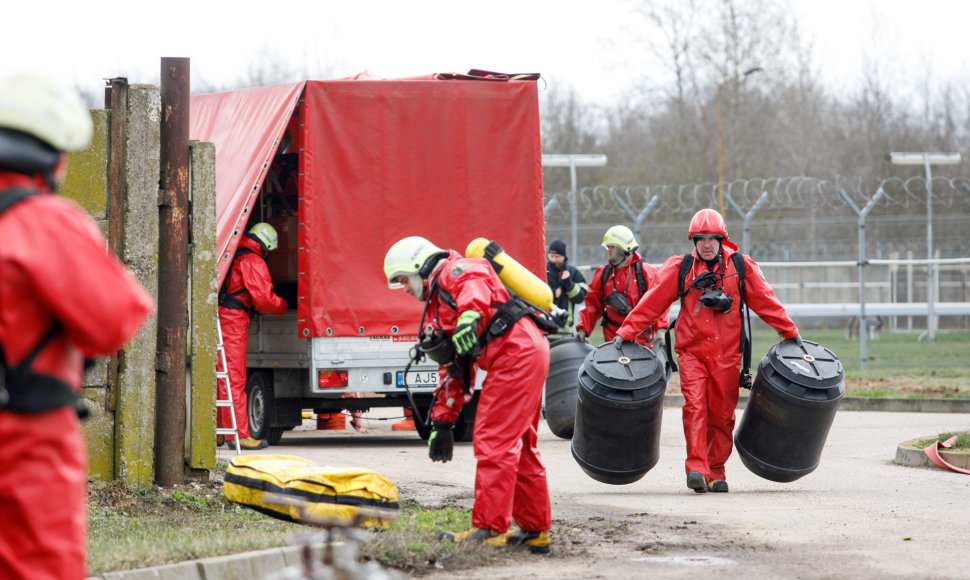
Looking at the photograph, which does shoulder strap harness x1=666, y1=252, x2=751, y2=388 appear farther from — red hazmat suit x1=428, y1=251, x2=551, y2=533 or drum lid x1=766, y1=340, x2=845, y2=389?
red hazmat suit x1=428, y1=251, x2=551, y2=533

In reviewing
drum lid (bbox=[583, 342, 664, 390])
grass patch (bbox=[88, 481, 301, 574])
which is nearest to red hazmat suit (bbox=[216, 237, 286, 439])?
grass patch (bbox=[88, 481, 301, 574])

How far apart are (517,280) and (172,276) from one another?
3093 millimetres

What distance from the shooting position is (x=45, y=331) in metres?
3.39

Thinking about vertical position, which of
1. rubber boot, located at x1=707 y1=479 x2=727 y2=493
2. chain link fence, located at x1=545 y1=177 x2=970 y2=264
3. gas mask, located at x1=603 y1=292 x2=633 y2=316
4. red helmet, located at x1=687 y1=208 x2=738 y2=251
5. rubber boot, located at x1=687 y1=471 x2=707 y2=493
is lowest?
rubber boot, located at x1=707 y1=479 x2=727 y2=493

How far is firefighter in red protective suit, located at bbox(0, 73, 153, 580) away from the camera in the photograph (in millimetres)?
3271

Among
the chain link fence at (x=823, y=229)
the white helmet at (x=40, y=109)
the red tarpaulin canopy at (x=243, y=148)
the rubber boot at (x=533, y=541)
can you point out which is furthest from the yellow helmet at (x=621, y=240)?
the chain link fence at (x=823, y=229)

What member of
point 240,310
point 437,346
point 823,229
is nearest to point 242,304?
point 240,310

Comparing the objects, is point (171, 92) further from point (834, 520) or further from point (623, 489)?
point (834, 520)

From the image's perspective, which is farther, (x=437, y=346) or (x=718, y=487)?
(x=718, y=487)

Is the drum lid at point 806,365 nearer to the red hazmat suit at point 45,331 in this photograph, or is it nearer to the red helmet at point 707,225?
the red helmet at point 707,225

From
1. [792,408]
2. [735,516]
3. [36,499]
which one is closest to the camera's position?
[36,499]

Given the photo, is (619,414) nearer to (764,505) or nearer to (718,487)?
(764,505)

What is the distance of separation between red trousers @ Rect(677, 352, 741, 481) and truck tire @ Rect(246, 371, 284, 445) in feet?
15.5

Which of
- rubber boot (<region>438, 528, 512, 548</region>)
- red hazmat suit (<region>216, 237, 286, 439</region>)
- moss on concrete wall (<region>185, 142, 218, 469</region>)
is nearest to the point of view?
rubber boot (<region>438, 528, 512, 548</region>)
